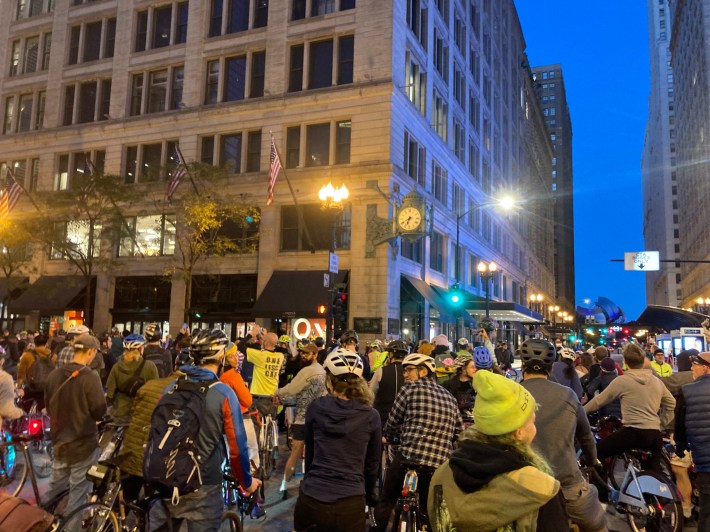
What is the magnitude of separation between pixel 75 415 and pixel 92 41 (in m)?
37.9

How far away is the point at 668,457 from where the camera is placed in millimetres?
7688

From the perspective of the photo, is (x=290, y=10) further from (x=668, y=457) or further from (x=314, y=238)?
(x=668, y=457)

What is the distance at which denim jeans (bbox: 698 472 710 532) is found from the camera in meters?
5.50

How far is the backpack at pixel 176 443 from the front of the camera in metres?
4.11

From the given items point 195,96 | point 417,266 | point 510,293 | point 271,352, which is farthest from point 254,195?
point 510,293

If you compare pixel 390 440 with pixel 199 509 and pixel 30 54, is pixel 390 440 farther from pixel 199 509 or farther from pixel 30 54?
pixel 30 54

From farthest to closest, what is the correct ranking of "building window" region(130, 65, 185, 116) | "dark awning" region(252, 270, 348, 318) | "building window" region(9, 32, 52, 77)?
"building window" region(9, 32, 52, 77) → "building window" region(130, 65, 185, 116) → "dark awning" region(252, 270, 348, 318)

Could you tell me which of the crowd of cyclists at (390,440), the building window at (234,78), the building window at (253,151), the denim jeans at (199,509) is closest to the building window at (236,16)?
the building window at (234,78)

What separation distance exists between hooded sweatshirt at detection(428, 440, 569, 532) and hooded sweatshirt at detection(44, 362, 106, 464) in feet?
15.4

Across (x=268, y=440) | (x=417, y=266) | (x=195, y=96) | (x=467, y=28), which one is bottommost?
(x=268, y=440)

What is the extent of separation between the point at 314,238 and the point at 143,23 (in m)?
18.9

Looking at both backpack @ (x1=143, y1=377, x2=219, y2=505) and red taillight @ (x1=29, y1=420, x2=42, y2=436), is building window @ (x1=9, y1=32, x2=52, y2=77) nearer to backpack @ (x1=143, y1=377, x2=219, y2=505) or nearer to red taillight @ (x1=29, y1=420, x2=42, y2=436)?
red taillight @ (x1=29, y1=420, x2=42, y2=436)

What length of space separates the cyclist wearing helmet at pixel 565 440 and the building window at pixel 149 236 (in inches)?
1178

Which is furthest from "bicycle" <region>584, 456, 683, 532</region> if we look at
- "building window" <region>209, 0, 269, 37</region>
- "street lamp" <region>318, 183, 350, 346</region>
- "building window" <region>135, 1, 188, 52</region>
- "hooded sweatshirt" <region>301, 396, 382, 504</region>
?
"building window" <region>135, 1, 188, 52</region>
